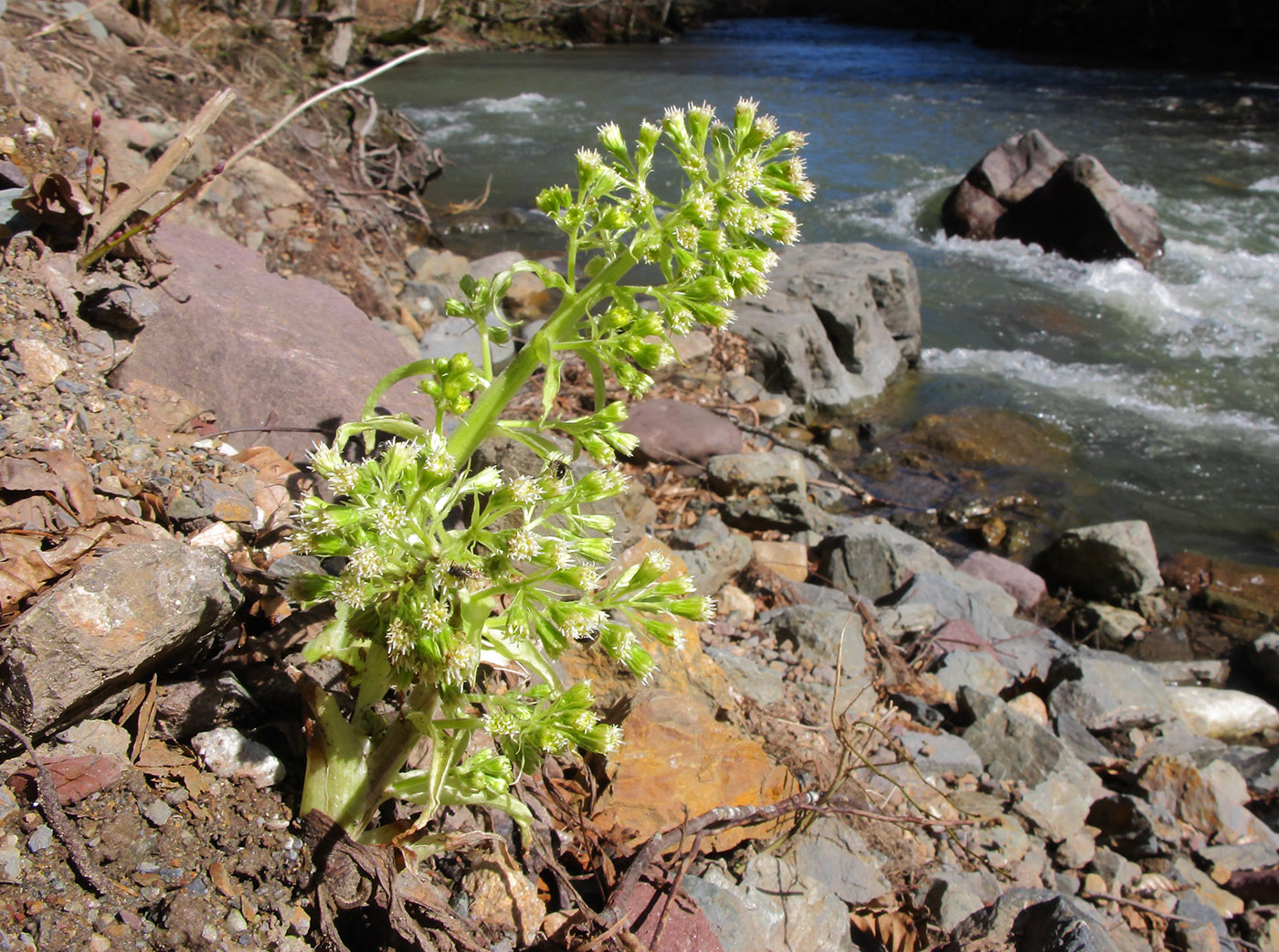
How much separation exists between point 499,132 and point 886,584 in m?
14.9

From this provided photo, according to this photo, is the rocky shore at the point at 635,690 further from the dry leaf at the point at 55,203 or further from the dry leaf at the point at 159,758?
the dry leaf at the point at 55,203

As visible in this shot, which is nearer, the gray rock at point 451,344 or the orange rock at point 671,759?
the orange rock at point 671,759

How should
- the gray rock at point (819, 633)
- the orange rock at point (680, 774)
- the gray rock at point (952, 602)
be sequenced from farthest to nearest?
the gray rock at point (952, 602) < the gray rock at point (819, 633) < the orange rock at point (680, 774)

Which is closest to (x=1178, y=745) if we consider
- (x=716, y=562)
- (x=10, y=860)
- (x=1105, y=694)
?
(x=1105, y=694)

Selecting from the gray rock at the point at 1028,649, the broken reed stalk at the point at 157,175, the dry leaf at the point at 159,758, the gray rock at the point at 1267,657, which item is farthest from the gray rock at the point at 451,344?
the gray rock at the point at 1267,657

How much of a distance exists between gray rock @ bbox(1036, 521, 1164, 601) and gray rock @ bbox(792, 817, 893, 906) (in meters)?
5.05

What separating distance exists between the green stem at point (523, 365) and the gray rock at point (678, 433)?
4.21 m

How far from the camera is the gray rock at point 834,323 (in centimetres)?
848

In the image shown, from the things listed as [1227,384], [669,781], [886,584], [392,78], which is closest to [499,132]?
[392,78]

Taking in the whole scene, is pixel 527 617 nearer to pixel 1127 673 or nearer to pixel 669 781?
pixel 669 781

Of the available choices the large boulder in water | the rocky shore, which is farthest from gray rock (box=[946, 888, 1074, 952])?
the large boulder in water

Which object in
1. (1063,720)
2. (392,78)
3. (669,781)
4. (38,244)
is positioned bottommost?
(1063,720)

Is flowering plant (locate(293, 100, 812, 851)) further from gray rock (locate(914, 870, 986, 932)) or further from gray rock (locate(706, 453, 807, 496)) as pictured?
gray rock (locate(706, 453, 807, 496))

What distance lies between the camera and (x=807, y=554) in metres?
5.95
